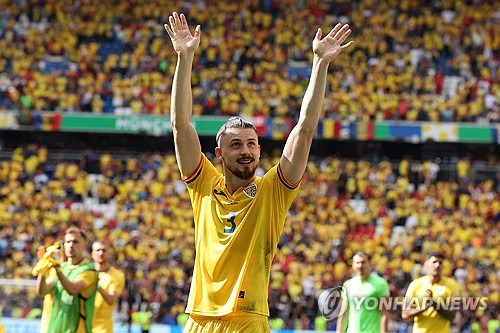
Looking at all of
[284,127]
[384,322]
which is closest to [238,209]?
[384,322]

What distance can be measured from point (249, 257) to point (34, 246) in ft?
52.7

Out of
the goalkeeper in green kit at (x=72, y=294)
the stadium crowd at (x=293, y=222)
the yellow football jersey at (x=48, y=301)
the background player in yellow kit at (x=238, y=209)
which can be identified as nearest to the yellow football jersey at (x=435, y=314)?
the goalkeeper in green kit at (x=72, y=294)

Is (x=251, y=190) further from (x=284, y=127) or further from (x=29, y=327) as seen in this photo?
A: (x=284, y=127)

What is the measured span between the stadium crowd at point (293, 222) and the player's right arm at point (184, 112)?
36.8ft

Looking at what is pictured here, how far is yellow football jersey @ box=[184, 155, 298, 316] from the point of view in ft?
14.0

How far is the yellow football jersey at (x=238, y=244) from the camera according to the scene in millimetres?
4254

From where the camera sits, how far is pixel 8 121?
957 inches

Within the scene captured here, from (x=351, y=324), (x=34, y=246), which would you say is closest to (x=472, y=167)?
(x=34, y=246)

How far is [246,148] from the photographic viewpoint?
432cm

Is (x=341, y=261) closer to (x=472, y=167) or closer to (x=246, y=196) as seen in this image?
(x=472, y=167)

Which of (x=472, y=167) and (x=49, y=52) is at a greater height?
(x=49, y=52)

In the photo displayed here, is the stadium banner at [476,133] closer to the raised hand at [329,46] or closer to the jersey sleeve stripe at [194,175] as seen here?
the raised hand at [329,46]

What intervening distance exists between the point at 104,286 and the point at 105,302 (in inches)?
8.5

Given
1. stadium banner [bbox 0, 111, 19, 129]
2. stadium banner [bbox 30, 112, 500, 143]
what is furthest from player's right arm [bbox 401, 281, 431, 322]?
stadium banner [bbox 0, 111, 19, 129]
